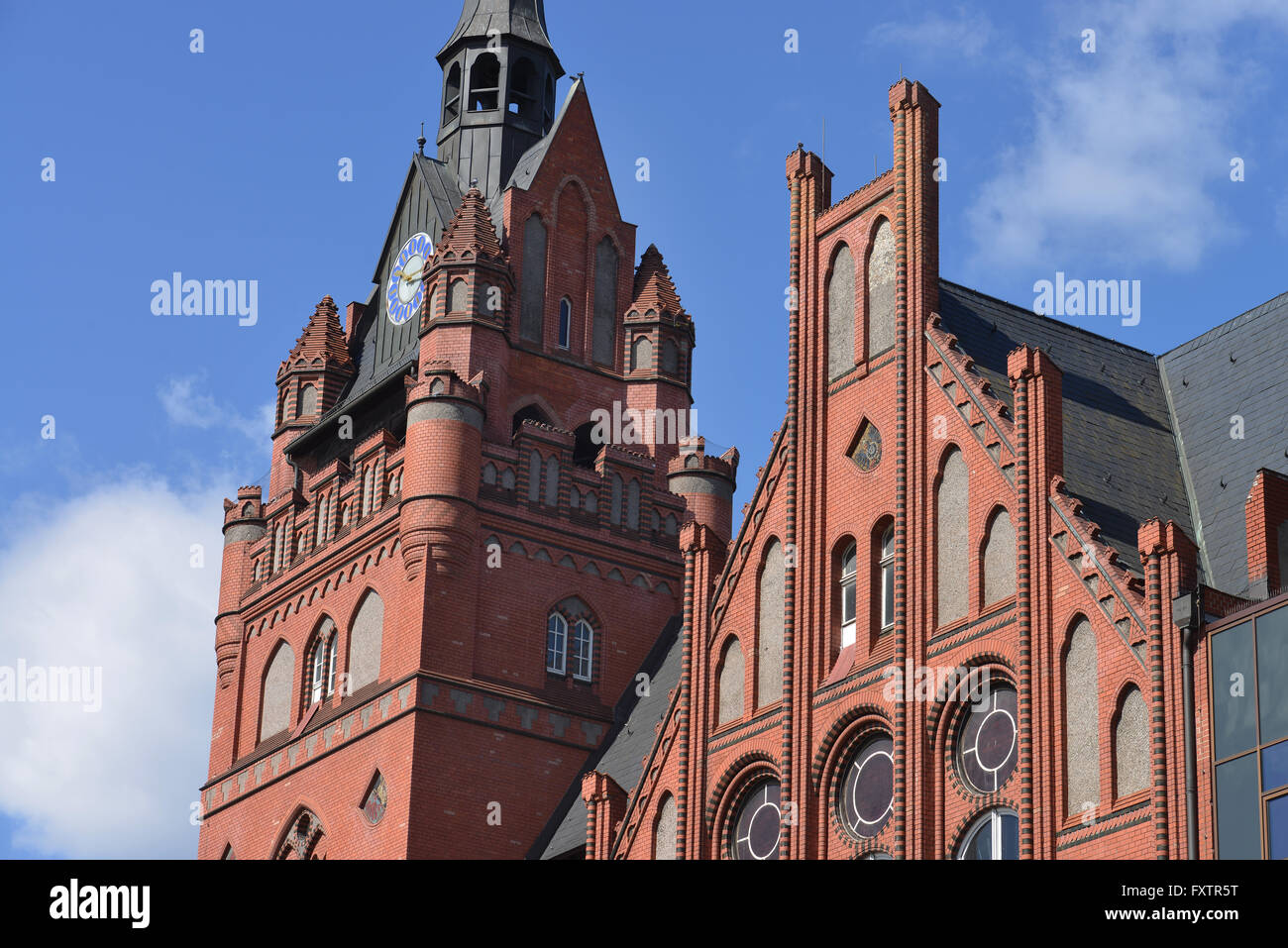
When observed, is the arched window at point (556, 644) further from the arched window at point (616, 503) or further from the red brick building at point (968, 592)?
the red brick building at point (968, 592)

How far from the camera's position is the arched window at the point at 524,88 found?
69.1 metres

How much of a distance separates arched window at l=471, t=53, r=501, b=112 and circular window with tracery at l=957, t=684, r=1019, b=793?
1240 inches

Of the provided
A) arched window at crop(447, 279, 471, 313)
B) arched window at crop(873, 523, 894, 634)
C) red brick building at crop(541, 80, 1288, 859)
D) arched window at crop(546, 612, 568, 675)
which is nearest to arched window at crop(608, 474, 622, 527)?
A: arched window at crop(546, 612, 568, 675)

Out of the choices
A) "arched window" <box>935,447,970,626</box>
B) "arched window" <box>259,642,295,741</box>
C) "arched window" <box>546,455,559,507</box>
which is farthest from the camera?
"arched window" <box>259,642,295,741</box>

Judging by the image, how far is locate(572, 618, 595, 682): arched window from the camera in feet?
200

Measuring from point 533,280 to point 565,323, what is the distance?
1.36 meters

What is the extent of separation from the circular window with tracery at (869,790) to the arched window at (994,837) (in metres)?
2.22

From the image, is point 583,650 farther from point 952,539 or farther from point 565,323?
point 952,539

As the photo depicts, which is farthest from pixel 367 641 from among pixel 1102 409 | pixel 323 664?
pixel 1102 409

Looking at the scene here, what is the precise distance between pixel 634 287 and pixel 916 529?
23.6 meters

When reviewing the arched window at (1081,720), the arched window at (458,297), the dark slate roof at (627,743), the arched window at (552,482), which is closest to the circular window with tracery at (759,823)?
the arched window at (1081,720)

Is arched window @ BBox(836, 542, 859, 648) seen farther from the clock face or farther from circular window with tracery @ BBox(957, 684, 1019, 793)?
the clock face

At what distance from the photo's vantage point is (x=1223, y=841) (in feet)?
118
